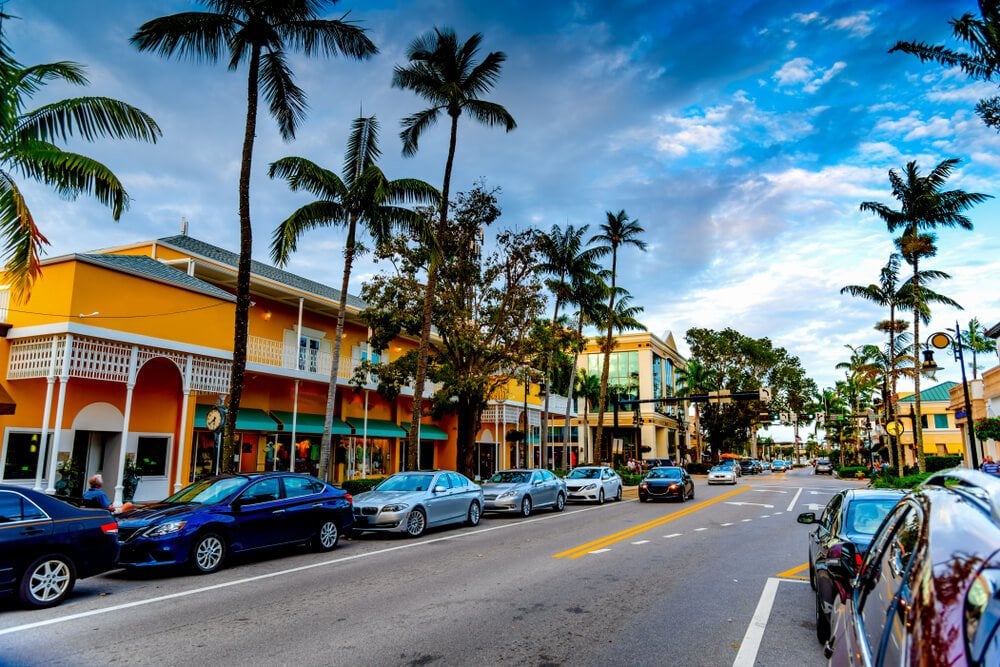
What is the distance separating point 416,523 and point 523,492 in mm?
5956

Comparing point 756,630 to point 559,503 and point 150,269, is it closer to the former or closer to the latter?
point 559,503

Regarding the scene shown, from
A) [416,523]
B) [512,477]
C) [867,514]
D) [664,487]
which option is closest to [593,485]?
[664,487]

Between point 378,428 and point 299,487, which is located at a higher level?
point 378,428

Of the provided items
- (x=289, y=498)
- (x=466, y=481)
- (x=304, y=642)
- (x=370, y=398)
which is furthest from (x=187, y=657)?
(x=370, y=398)

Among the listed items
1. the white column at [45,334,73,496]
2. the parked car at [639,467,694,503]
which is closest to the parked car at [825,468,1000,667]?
the white column at [45,334,73,496]

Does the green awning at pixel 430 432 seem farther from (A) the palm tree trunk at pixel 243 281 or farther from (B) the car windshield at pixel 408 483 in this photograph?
(A) the palm tree trunk at pixel 243 281

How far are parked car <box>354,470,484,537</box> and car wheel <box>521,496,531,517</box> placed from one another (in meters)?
2.73

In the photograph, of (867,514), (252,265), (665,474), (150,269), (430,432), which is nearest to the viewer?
(867,514)

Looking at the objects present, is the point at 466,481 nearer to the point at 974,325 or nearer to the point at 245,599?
the point at 245,599

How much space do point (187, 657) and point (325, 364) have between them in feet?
69.7

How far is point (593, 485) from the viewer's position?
2519cm

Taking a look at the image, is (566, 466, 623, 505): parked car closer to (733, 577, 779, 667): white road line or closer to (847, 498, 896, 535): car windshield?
(733, 577, 779, 667): white road line

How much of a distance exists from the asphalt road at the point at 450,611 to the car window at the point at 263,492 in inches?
42.6

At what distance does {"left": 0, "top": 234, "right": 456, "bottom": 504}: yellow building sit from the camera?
55.2 ft
